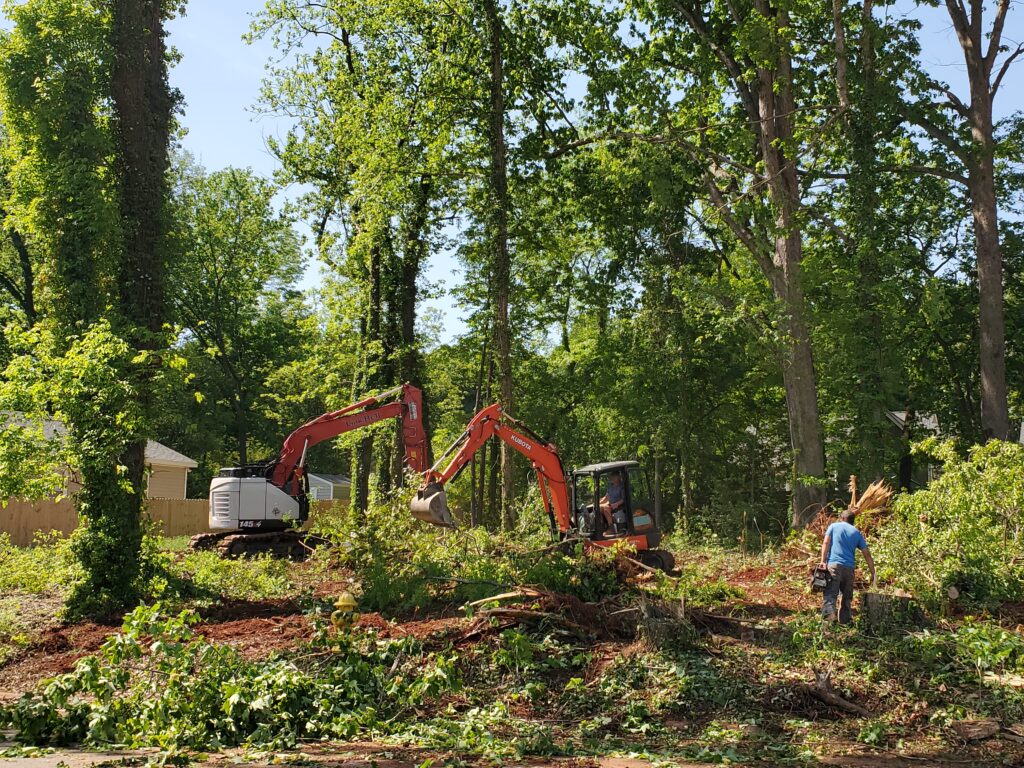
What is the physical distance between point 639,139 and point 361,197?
7.17 metres

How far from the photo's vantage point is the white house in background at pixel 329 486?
51.8 metres

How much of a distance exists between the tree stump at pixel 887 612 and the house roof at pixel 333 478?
44.1 meters

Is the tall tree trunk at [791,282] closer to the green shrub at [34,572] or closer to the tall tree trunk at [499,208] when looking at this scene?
the tall tree trunk at [499,208]

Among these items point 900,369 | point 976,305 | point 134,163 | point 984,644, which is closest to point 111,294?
point 134,163

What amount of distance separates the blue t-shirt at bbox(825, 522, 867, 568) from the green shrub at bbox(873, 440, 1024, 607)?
1.41 meters

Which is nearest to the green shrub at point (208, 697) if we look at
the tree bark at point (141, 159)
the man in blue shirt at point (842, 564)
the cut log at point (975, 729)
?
the cut log at point (975, 729)

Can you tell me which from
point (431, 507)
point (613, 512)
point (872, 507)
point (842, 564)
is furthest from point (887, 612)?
point (872, 507)

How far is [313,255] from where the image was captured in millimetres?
29688

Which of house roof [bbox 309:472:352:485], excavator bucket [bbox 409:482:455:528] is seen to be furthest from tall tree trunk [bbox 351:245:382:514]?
house roof [bbox 309:472:352:485]

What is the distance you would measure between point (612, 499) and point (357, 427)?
552 centimetres

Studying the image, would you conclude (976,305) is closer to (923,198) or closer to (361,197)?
(923,198)

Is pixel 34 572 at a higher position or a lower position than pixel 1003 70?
lower

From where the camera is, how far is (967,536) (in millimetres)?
12492

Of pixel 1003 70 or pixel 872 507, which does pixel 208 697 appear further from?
pixel 1003 70
